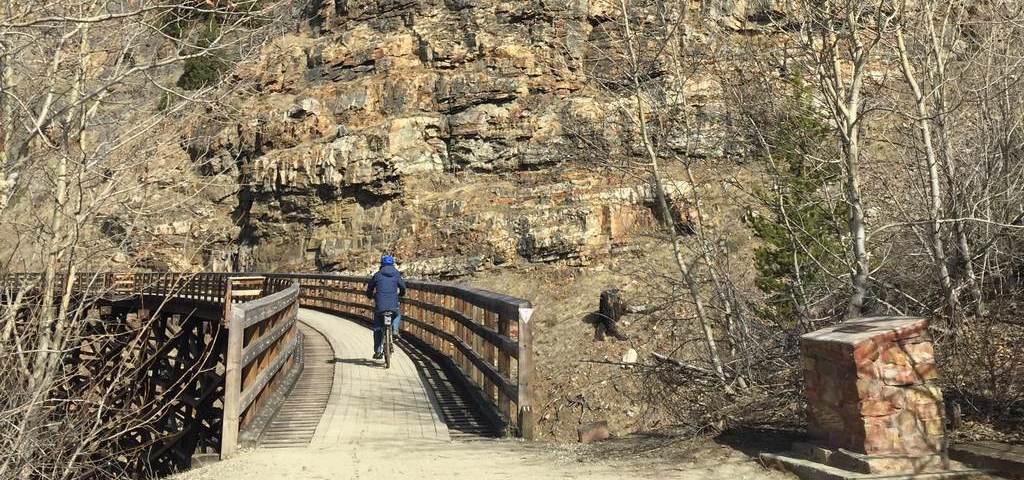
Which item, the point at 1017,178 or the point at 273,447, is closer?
the point at 273,447

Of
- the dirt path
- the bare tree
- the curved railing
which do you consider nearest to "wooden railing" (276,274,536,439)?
the dirt path

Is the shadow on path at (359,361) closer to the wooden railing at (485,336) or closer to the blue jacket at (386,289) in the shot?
the blue jacket at (386,289)

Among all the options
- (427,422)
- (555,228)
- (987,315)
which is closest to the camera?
(987,315)

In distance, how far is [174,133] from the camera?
11.9m

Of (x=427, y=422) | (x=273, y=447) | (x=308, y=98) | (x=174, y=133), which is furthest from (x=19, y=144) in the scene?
(x=308, y=98)

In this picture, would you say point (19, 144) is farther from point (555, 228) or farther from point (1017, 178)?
point (555, 228)

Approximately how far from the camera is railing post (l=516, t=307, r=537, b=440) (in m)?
7.07

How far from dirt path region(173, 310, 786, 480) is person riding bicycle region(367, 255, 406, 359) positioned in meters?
3.10

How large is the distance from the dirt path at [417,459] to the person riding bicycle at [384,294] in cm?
310

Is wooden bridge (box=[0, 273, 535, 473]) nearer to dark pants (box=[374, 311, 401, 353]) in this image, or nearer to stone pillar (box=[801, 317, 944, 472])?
dark pants (box=[374, 311, 401, 353])

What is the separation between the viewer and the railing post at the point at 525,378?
707 cm

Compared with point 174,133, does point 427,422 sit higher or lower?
lower

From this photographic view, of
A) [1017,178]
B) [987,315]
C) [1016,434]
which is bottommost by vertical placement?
[1016,434]

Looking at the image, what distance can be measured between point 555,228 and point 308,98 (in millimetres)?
16746
